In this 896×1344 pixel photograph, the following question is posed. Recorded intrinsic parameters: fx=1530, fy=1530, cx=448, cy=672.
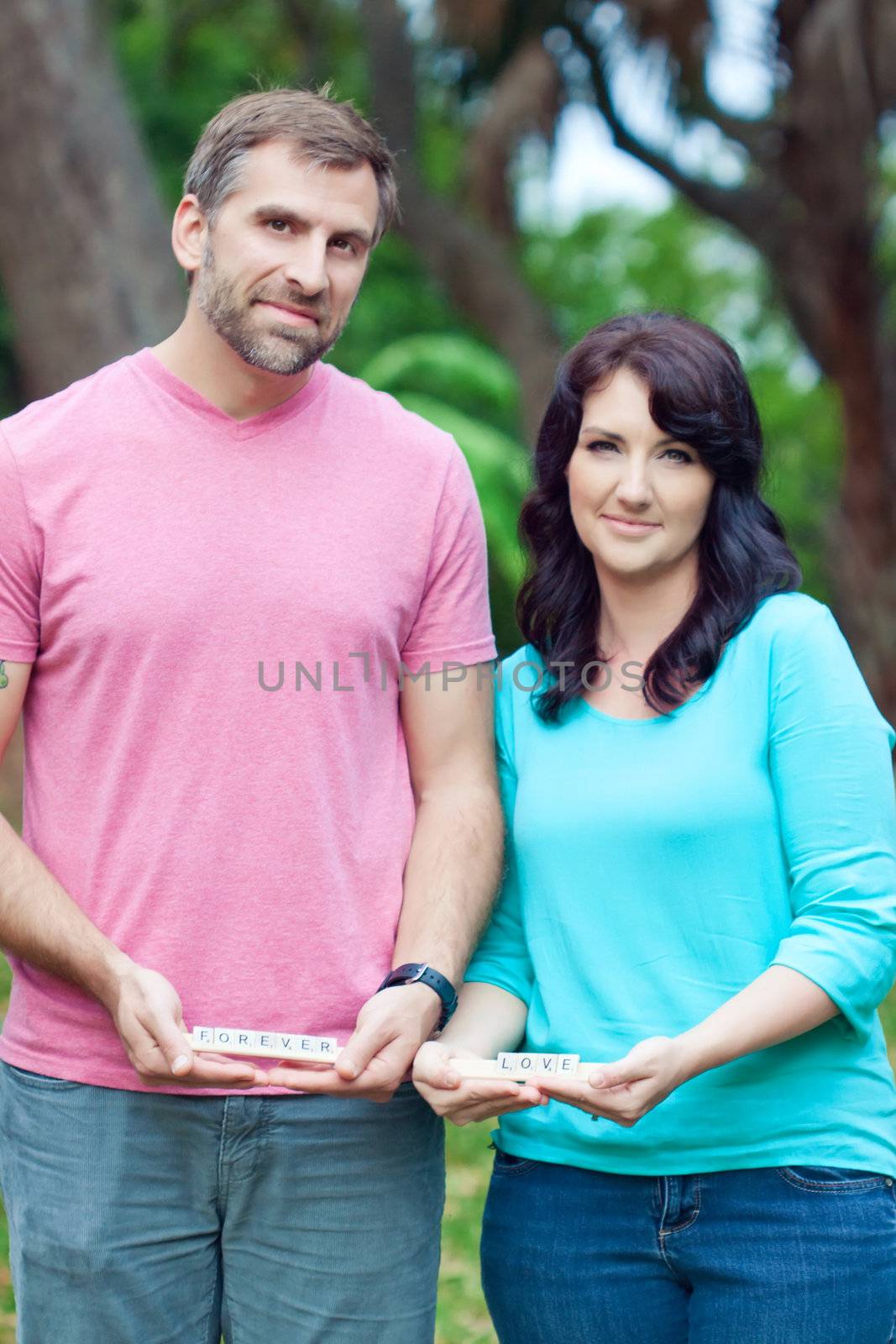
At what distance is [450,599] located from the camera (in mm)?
2551

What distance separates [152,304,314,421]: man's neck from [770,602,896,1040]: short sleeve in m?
0.94

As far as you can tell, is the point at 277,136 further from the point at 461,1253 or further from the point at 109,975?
the point at 461,1253

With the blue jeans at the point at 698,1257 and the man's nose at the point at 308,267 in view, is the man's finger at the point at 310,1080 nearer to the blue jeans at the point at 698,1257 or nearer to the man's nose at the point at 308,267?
the blue jeans at the point at 698,1257

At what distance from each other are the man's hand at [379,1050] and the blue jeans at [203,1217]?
122 millimetres

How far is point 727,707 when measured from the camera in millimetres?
2266

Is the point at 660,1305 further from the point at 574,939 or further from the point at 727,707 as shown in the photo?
the point at 727,707

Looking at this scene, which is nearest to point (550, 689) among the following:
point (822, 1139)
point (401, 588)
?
point (401, 588)

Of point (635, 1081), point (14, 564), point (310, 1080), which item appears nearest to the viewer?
point (635, 1081)

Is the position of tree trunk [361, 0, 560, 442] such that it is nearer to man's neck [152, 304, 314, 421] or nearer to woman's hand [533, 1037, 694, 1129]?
man's neck [152, 304, 314, 421]

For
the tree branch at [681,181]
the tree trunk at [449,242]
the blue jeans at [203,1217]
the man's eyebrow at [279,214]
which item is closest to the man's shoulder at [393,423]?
the man's eyebrow at [279,214]

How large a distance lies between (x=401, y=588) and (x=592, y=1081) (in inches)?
32.9

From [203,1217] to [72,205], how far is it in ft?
18.1

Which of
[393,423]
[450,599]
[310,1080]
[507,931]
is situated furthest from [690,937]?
[393,423]

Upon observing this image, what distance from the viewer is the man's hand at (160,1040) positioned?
7.06 ft
